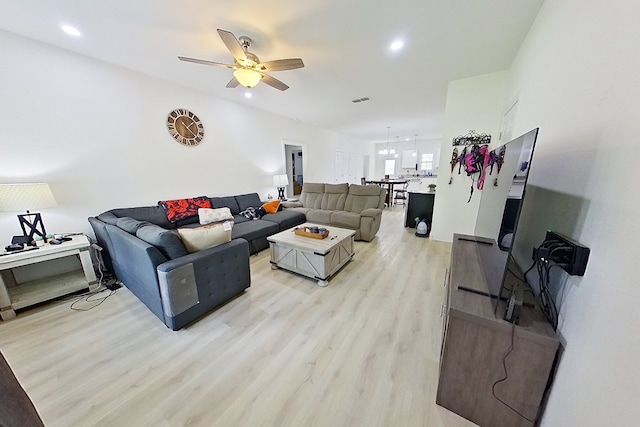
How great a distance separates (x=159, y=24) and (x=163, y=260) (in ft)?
7.02

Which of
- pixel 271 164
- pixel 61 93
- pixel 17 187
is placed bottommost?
pixel 17 187

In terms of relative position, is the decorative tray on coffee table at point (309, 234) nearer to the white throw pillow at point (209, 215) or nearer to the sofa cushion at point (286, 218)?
the sofa cushion at point (286, 218)

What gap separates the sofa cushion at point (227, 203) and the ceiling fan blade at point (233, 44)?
7.77ft

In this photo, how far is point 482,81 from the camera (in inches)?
120

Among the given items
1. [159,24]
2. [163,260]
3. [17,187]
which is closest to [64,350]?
[163,260]

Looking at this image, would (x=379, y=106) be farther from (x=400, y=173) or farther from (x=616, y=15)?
(x=400, y=173)

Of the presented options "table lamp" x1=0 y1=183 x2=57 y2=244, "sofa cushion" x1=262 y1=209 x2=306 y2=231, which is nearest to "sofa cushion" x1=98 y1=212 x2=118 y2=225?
A: "table lamp" x1=0 y1=183 x2=57 y2=244

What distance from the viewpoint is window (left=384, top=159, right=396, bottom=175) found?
415 inches

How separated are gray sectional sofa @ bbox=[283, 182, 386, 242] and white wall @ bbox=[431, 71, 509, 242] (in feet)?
3.41

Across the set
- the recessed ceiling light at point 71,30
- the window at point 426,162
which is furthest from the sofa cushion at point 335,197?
the window at point 426,162

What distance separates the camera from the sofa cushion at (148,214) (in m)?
2.75

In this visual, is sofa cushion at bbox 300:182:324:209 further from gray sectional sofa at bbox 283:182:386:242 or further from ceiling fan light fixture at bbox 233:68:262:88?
ceiling fan light fixture at bbox 233:68:262:88

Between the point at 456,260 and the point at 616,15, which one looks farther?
the point at 456,260

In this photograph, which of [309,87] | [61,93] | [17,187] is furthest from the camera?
[309,87]
